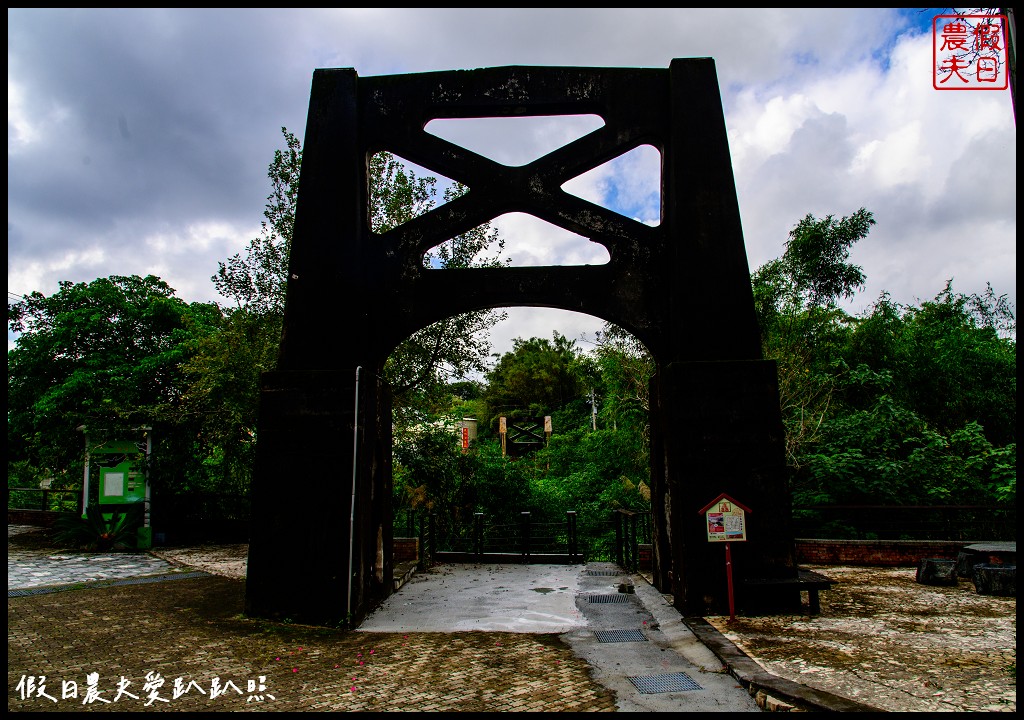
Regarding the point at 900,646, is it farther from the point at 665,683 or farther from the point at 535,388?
the point at 535,388

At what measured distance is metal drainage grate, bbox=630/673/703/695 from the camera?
16.2 feet

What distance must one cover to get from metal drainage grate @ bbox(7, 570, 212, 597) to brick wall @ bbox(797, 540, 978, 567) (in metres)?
9.86

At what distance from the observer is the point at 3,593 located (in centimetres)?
372

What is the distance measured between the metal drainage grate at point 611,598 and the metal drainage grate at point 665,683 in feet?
10.2

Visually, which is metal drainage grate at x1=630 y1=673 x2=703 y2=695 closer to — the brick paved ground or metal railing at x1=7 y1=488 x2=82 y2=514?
the brick paved ground

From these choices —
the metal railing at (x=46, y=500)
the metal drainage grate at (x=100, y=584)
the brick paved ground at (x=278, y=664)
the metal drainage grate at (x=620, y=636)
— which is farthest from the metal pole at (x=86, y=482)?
the metal drainage grate at (x=620, y=636)

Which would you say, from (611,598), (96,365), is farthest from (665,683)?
(96,365)

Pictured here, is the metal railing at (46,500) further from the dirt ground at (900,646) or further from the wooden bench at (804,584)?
the dirt ground at (900,646)

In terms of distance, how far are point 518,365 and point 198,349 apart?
25581 mm

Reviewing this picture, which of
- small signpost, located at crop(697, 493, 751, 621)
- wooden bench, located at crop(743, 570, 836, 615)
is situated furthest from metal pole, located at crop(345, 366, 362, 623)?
wooden bench, located at crop(743, 570, 836, 615)

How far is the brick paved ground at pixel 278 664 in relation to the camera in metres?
4.71

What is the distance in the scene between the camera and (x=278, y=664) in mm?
5648

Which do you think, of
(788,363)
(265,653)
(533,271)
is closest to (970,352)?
(788,363)

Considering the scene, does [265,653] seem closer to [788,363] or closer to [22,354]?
[788,363]
